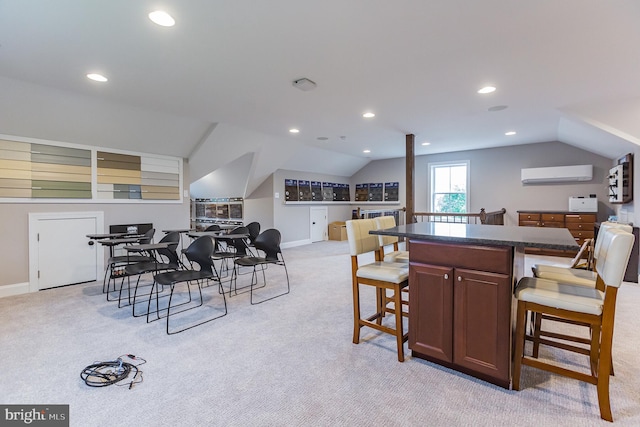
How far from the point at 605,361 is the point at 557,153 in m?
6.75

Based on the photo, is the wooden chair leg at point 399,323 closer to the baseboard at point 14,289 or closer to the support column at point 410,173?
the support column at point 410,173

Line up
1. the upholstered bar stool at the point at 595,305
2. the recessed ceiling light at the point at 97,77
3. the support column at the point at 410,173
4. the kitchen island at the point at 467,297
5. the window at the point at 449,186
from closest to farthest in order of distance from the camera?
the upholstered bar stool at the point at 595,305
the kitchen island at the point at 467,297
the recessed ceiling light at the point at 97,77
the support column at the point at 410,173
the window at the point at 449,186

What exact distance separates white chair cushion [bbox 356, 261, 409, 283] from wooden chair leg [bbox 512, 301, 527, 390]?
0.76m

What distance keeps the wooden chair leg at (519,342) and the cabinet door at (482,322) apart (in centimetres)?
7

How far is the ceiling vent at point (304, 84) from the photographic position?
3308 mm

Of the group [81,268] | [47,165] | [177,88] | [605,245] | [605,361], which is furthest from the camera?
[81,268]

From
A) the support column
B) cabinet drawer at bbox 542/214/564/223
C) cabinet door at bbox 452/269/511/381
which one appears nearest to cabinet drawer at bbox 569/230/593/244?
cabinet drawer at bbox 542/214/564/223

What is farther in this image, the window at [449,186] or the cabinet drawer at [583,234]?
the window at [449,186]

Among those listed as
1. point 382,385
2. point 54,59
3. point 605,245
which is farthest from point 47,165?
point 605,245

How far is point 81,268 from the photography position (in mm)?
4590

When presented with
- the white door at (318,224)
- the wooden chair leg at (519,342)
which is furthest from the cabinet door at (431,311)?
the white door at (318,224)

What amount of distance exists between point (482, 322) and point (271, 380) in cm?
148

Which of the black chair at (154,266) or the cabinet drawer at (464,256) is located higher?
the cabinet drawer at (464,256)

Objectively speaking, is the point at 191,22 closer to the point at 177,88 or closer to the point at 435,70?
the point at 177,88
